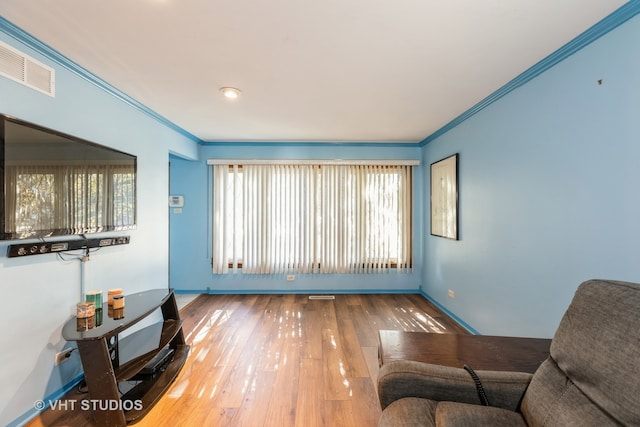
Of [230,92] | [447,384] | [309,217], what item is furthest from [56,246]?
[309,217]

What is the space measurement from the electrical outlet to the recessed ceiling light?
7.72ft

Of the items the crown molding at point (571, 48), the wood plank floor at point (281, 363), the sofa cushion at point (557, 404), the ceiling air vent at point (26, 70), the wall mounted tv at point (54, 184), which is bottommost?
the wood plank floor at point (281, 363)

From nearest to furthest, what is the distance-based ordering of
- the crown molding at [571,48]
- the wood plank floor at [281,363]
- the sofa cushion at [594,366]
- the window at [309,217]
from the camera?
the sofa cushion at [594,366]
the crown molding at [571,48]
the wood plank floor at [281,363]
the window at [309,217]

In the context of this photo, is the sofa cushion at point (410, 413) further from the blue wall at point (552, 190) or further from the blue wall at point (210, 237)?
the blue wall at point (210, 237)

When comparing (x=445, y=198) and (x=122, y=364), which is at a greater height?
(x=445, y=198)

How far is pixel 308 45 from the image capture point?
1.76 metres

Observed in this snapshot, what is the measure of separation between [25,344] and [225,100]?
236cm

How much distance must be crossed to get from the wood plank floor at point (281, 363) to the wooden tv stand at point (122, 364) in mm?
106

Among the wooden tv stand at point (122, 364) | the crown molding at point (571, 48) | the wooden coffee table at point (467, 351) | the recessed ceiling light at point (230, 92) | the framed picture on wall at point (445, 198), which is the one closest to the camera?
the wooden coffee table at point (467, 351)

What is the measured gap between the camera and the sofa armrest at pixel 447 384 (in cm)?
109

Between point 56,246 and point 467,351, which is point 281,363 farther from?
point 56,246

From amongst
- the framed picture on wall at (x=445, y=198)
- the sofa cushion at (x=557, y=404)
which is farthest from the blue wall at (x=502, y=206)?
the sofa cushion at (x=557, y=404)

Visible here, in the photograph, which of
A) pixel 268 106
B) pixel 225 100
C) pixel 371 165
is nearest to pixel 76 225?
pixel 225 100

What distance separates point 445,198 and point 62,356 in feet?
13.2
